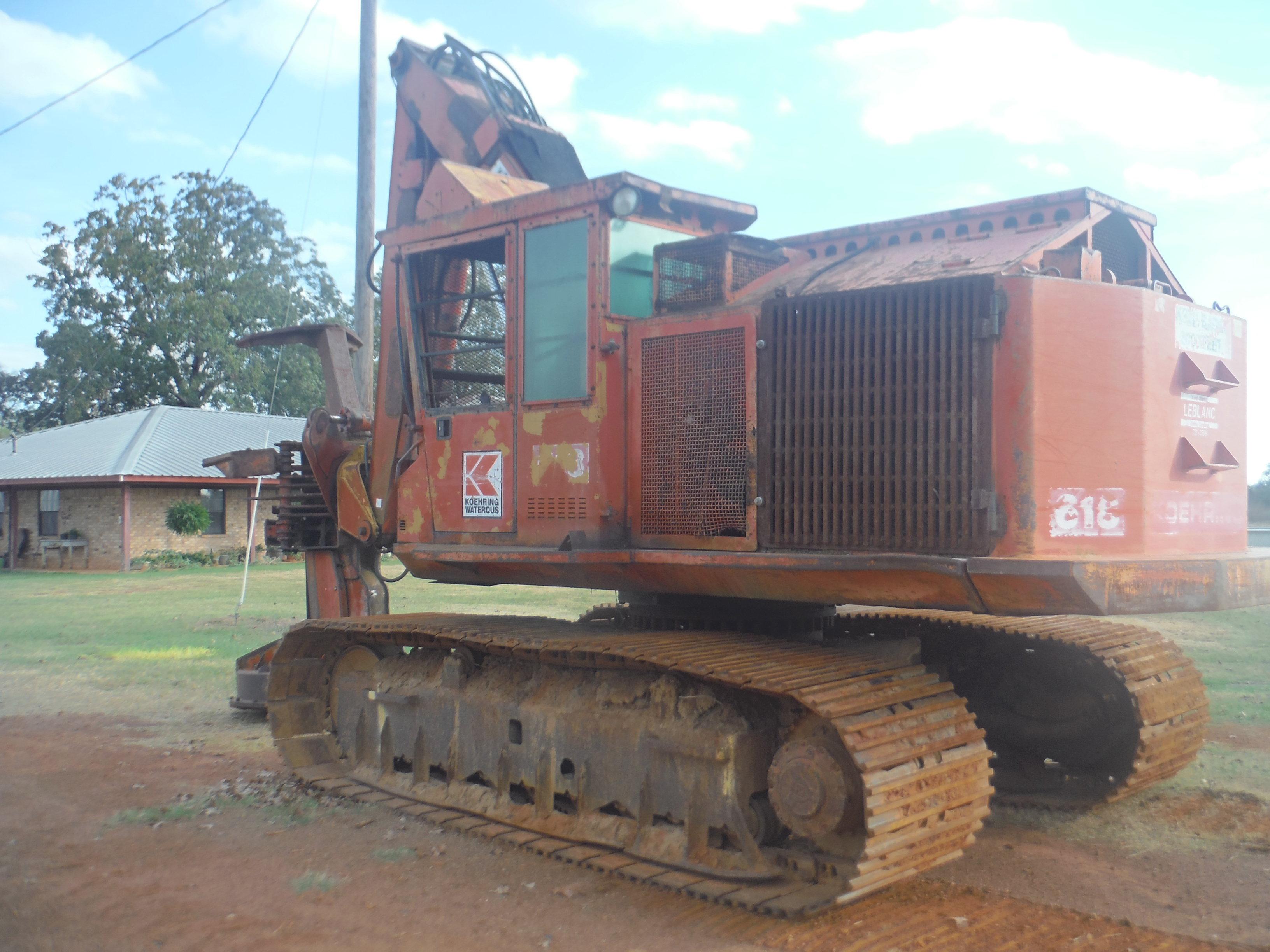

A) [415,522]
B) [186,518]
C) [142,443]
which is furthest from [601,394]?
[142,443]

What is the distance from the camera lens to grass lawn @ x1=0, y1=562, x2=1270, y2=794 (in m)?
8.66

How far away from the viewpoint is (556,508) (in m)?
5.63

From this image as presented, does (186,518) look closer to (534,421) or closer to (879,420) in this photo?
(534,421)

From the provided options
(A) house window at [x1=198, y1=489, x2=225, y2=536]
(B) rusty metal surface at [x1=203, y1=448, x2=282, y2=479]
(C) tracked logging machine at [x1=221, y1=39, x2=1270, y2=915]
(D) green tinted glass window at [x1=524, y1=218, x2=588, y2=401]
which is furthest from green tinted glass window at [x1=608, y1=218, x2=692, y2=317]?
(A) house window at [x1=198, y1=489, x2=225, y2=536]

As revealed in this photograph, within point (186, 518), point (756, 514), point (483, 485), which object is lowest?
point (186, 518)

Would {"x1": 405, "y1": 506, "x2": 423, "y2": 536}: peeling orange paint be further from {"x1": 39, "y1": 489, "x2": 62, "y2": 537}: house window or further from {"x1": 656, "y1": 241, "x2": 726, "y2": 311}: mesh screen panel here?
{"x1": 39, "y1": 489, "x2": 62, "y2": 537}: house window

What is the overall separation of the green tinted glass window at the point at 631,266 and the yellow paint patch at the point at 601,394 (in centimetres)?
29

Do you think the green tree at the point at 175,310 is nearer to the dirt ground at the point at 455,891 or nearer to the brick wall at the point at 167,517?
the brick wall at the point at 167,517

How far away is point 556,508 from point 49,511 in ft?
92.9

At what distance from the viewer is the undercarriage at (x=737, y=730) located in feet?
14.9

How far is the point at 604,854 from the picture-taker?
5.28 metres

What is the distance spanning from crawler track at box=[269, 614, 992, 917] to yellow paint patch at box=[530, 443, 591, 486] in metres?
0.81

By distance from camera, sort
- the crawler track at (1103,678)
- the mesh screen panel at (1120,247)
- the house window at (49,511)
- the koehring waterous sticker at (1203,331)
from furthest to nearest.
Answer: the house window at (49,511) < the crawler track at (1103,678) < the mesh screen panel at (1120,247) < the koehring waterous sticker at (1203,331)

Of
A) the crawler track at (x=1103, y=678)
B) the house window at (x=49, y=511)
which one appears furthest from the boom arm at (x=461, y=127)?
the house window at (x=49, y=511)
